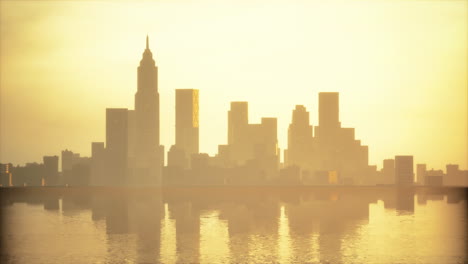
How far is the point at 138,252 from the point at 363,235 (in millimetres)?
75180

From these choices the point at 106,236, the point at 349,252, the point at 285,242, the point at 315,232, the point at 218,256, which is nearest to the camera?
the point at 218,256

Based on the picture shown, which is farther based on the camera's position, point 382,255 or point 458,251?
point 458,251

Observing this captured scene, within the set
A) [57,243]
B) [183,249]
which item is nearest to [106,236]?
[57,243]

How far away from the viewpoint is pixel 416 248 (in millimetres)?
152500

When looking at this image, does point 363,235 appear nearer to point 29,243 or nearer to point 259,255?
point 259,255

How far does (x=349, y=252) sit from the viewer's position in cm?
14188

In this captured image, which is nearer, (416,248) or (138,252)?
(138,252)

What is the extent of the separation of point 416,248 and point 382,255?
19.1m

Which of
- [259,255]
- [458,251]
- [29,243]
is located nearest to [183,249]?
[259,255]

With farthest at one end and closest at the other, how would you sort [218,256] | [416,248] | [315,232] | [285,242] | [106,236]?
[315,232]
[106,236]
[285,242]
[416,248]
[218,256]

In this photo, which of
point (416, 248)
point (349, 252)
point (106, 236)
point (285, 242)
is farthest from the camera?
point (106, 236)

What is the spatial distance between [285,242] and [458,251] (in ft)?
130

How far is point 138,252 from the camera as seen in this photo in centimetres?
13812

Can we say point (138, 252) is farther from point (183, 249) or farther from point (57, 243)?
point (57, 243)
